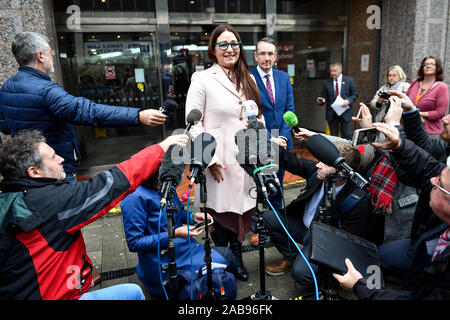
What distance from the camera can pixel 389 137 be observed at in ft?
6.81

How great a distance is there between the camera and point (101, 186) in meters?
1.80

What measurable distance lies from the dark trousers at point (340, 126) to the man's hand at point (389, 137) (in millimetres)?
4794

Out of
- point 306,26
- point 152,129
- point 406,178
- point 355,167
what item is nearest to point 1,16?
point 152,129

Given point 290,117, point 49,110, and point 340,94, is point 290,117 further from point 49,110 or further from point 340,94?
point 340,94

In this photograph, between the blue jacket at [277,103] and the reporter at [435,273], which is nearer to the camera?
the reporter at [435,273]

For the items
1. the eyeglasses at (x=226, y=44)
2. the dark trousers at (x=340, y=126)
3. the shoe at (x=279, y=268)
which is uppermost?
the eyeglasses at (x=226, y=44)

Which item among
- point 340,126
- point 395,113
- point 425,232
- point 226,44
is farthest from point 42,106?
point 340,126

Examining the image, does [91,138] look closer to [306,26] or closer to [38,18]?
[38,18]

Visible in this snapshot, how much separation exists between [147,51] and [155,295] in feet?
16.4

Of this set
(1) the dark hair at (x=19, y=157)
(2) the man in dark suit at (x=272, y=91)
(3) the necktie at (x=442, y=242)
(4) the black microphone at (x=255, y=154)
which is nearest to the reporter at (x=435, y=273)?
(3) the necktie at (x=442, y=242)

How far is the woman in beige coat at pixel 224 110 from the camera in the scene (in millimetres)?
2723

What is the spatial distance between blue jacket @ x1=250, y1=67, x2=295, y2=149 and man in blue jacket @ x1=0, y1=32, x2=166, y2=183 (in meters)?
1.89

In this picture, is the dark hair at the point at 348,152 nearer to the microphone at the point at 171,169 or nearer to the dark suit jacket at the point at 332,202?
the dark suit jacket at the point at 332,202

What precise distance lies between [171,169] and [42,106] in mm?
1438
